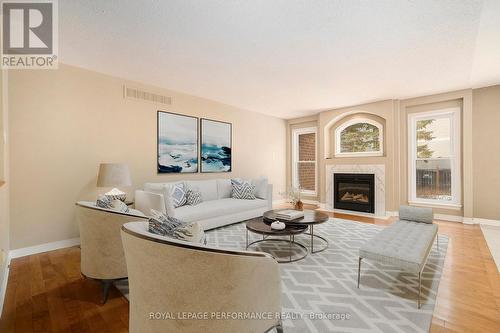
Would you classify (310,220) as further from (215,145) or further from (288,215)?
(215,145)

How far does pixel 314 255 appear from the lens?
2.97m

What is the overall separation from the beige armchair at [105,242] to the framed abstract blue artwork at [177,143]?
2.47 meters

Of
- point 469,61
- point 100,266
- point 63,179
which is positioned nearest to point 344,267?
point 100,266

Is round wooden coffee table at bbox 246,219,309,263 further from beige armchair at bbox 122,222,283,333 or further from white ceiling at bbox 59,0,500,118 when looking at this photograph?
white ceiling at bbox 59,0,500,118

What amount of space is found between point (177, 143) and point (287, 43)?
288 centimetres

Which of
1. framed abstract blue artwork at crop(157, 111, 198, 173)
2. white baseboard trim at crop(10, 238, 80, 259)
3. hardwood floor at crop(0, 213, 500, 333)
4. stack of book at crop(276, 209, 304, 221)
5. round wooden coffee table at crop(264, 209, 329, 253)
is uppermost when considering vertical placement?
framed abstract blue artwork at crop(157, 111, 198, 173)

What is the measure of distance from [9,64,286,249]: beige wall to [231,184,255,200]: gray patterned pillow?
1.40 meters

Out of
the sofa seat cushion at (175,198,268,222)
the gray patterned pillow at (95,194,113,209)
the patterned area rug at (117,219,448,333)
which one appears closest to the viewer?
the patterned area rug at (117,219,448,333)

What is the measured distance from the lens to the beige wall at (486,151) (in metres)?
4.42

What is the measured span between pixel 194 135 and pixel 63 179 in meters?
2.36

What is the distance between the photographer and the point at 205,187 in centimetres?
463

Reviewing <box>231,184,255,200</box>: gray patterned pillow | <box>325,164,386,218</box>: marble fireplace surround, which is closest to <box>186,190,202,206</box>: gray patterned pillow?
<box>231,184,255,200</box>: gray patterned pillow

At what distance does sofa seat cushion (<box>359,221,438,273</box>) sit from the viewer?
6.47 ft

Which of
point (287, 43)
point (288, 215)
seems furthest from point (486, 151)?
point (287, 43)
